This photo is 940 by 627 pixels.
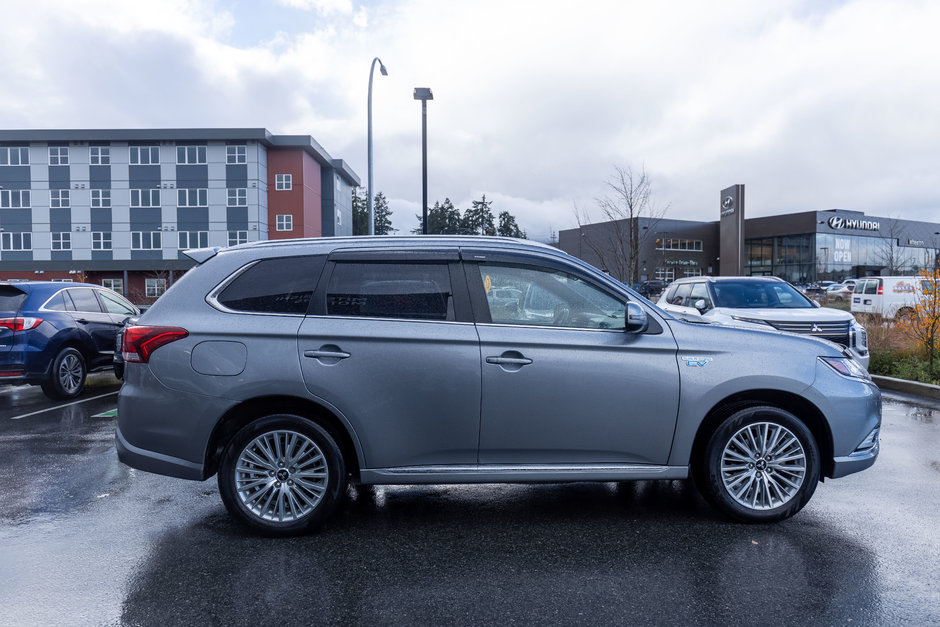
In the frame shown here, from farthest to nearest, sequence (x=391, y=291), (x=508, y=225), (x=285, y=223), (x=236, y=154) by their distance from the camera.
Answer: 1. (x=508, y=225)
2. (x=285, y=223)
3. (x=236, y=154)
4. (x=391, y=291)

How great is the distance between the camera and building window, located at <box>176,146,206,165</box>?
52781 millimetres

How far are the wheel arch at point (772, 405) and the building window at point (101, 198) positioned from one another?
58.8 meters

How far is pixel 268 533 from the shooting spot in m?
4.35

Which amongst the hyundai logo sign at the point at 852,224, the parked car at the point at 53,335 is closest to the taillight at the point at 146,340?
the parked car at the point at 53,335

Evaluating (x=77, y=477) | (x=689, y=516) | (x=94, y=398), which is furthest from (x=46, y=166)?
(x=689, y=516)

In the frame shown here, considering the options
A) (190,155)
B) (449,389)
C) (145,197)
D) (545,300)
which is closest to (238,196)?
(190,155)

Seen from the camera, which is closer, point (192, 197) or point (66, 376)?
point (66, 376)

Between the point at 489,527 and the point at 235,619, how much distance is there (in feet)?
5.91

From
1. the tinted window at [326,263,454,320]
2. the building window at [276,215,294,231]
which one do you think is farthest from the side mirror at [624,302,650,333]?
the building window at [276,215,294,231]

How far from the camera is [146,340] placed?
4367 mm

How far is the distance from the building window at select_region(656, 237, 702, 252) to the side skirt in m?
71.2

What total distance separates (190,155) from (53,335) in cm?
4804

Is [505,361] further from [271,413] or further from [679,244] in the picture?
[679,244]

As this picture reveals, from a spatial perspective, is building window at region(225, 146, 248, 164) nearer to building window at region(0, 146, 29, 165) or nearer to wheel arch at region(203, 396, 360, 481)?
building window at region(0, 146, 29, 165)
